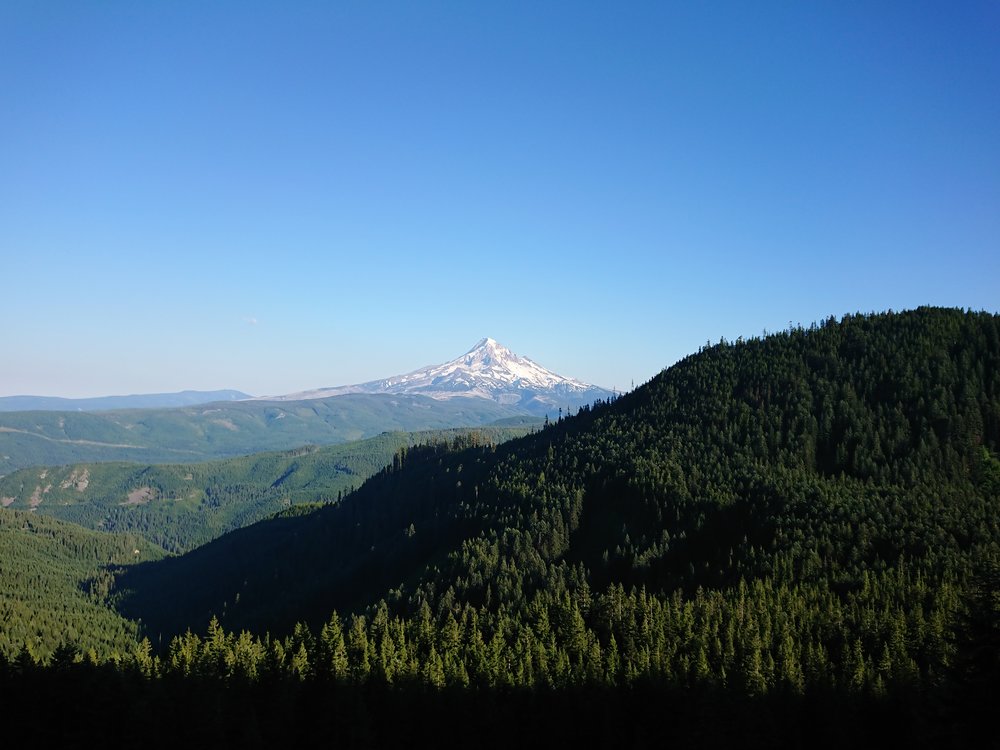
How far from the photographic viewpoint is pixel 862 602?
121062 mm

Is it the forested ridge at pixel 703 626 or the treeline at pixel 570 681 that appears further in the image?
the forested ridge at pixel 703 626

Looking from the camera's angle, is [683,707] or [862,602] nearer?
[683,707]

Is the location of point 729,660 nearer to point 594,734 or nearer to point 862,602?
point 594,734

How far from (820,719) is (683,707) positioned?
1615cm

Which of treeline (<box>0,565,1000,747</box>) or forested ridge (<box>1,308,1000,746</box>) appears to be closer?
treeline (<box>0,565,1000,747</box>)

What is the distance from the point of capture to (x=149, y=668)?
10081 centimetres

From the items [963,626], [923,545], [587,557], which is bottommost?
[587,557]

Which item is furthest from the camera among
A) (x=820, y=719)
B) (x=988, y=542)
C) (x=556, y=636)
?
(x=988, y=542)

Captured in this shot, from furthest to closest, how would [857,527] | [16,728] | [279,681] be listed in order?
[857,527], [279,681], [16,728]

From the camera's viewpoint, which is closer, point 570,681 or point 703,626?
point 570,681

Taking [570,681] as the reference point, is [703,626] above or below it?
above

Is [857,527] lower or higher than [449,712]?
higher

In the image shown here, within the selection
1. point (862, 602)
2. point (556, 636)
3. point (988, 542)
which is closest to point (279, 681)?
point (556, 636)

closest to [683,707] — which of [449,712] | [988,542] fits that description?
[449,712]
